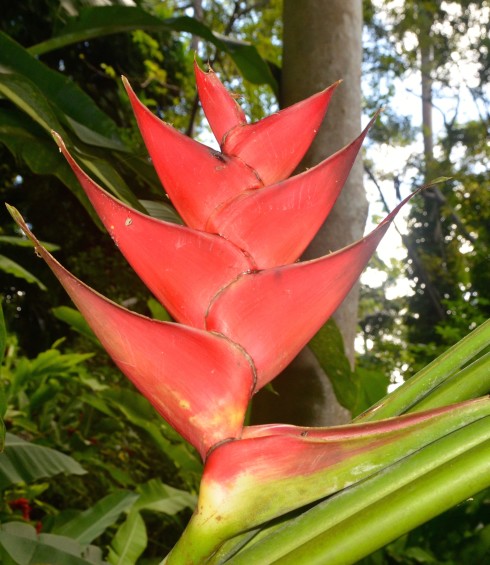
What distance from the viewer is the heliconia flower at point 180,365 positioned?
1.04ft

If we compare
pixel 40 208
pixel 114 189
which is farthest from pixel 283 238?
pixel 40 208

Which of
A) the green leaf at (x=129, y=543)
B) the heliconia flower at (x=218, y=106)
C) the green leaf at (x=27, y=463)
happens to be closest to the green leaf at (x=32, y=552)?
the green leaf at (x=27, y=463)

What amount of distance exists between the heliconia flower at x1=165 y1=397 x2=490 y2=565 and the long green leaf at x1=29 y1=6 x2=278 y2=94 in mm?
1059

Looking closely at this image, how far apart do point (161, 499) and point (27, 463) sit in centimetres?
43

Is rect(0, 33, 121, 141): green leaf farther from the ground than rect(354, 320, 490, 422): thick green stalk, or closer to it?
farther from the ground

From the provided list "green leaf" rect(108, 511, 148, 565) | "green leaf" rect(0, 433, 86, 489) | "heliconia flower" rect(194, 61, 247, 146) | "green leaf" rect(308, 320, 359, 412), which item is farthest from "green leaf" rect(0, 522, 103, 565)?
"heliconia flower" rect(194, 61, 247, 146)

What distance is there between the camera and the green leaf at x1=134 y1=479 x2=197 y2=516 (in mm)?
1428

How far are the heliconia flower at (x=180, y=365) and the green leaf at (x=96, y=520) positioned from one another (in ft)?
3.53

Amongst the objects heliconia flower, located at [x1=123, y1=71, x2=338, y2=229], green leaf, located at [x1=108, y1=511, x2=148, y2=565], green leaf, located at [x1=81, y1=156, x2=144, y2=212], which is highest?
green leaf, located at [x1=81, y1=156, x2=144, y2=212]

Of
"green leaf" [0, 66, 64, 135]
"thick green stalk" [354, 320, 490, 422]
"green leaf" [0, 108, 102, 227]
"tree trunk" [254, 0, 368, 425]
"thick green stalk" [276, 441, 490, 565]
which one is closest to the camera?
"thick green stalk" [276, 441, 490, 565]

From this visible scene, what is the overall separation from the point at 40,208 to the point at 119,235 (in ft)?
10.7

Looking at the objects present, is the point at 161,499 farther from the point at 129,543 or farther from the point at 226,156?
the point at 226,156

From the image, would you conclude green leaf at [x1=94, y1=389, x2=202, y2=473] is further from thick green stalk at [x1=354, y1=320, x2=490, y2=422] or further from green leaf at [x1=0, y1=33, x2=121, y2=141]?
thick green stalk at [x1=354, y1=320, x2=490, y2=422]

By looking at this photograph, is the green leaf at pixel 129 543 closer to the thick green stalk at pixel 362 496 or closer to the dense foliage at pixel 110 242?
the dense foliage at pixel 110 242
